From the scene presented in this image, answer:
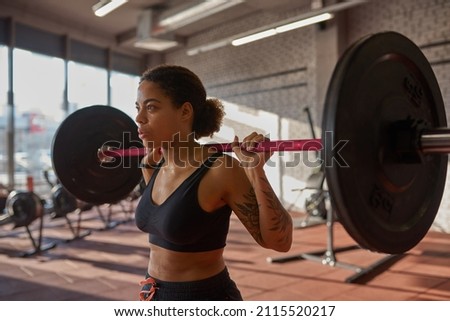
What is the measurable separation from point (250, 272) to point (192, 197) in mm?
2048

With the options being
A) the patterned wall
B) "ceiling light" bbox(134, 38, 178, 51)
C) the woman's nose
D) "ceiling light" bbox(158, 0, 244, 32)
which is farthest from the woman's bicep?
"ceiling light" bbox(134, 38, 178, 51)

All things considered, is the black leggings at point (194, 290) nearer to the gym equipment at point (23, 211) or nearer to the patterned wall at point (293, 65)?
the gym equipment at point (23, 211)

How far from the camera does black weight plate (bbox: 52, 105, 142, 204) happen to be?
56.6 inches

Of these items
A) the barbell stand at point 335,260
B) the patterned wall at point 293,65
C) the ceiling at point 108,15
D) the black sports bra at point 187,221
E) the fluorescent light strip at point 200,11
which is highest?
the ceiling at point 108,15

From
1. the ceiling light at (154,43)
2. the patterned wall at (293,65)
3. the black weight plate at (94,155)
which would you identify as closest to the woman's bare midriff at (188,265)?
the black weight plate at (94,155)

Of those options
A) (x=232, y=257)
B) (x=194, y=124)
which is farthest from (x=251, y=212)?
(x=232, y=257)

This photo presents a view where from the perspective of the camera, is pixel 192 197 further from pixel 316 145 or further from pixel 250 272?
pixel 250 272

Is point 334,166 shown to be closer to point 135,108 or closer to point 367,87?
point 367,87

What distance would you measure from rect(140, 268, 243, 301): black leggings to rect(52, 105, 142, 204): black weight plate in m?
0.60

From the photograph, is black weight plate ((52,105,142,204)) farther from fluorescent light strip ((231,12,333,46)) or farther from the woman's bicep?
fluorescent light strip ((231,12,333,46))

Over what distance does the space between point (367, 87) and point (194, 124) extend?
1.37ft

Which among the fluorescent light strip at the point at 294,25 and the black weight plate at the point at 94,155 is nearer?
the black weight plate at the point at 94,155

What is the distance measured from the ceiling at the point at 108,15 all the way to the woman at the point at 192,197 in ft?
12.5

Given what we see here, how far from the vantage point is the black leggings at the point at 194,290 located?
2.90ft
